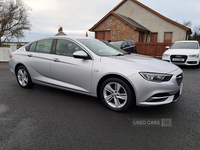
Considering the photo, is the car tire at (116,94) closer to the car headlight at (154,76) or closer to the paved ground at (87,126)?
the paved ground at (87,126)

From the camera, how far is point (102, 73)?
3.38 m

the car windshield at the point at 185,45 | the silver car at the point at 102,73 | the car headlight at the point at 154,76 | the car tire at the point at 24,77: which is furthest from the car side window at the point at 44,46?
the car windshield at the point at 185,45

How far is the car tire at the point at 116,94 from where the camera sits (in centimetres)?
317

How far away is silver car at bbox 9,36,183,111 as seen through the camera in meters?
3.04

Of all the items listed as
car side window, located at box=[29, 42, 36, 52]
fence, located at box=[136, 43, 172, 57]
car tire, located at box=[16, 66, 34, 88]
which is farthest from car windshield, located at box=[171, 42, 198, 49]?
car tire, located at box=[16, 66, 34, 88]

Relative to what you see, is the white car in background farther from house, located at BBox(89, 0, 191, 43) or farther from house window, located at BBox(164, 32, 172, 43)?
house window, located at BBox(164, 32, 172, 43)

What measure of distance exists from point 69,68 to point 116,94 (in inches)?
50.3

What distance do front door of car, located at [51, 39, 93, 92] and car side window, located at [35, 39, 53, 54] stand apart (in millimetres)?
287

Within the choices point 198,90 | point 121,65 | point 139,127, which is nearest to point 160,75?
point 121,65

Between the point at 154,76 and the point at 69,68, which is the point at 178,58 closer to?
the point at 154,76

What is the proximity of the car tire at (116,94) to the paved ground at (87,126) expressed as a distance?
17 cm

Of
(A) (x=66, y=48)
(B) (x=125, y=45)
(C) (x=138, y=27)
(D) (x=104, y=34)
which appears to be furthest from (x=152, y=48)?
(A) (x=66, y=48)

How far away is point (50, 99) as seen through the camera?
421cm

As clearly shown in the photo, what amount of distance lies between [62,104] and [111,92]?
1.25m
